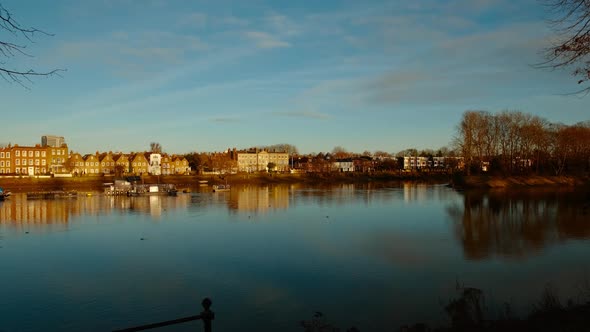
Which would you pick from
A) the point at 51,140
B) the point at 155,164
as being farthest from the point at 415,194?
the point at 51,140

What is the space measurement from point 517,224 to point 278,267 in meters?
17.0

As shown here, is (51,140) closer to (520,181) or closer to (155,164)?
(155,164)

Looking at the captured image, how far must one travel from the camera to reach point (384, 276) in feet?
49.3

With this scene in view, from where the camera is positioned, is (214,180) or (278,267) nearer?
(278,267)

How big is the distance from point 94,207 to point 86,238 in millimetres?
19087

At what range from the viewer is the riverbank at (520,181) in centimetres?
6059

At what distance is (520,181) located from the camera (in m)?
62.1

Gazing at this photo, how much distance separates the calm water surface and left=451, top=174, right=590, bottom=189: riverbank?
1221 inches

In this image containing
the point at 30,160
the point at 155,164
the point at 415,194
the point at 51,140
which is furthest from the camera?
the point at 51,140

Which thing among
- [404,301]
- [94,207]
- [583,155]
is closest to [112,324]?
[404,301]

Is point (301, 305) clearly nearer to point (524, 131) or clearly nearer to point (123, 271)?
point (123, 271)

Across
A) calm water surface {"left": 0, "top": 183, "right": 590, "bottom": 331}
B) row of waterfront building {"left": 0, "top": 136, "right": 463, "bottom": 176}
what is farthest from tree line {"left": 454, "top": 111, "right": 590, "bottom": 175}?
calm water surface {"left": 0, "top": 183, "right": 590, "bottom": 331}

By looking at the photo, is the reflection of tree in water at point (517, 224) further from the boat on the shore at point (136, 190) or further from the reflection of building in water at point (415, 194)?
the boat on the shore at point (136, 190)

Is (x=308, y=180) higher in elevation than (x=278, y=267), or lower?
higher
